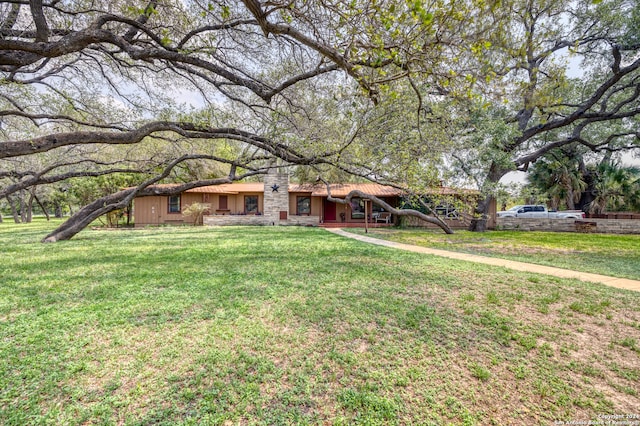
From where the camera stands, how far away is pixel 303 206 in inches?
892

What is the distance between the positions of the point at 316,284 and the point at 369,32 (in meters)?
4.00

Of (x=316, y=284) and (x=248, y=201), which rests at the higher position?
(x=248, y=201)

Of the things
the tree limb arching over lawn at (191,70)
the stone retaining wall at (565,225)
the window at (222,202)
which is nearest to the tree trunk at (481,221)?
the stone retaining wall at (565,225)

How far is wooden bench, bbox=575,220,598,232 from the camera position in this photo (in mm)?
15422

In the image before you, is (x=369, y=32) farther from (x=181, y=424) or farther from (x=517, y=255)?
(x=517, y=255)

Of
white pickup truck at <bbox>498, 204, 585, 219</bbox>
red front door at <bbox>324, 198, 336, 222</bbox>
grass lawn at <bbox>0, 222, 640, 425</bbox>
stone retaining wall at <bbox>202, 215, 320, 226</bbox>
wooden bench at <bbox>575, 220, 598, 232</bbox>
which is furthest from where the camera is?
red front door at <bbox>324, 198, 336, 222</bbox>

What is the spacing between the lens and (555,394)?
2330mm

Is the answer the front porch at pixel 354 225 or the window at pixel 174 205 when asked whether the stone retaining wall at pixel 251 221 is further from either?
the window at pixel 174 205

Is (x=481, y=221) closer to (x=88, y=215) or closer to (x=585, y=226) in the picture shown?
(x=585, y=226)

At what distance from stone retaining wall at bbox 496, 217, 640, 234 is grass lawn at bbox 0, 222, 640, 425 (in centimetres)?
1493

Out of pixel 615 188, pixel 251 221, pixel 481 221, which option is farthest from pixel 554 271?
pixel 615 188

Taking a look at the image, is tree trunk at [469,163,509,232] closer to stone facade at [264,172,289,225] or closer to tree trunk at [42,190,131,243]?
stone facade at [264,172,289,225]

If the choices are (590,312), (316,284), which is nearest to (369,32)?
(316,284)

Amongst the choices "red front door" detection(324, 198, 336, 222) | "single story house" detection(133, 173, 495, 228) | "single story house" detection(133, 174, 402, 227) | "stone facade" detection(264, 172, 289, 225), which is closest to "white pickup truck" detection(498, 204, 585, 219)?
"single story house" detection(133, 173, 495, 228)
